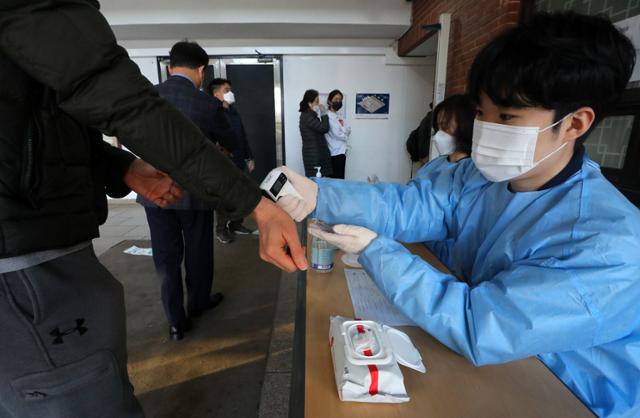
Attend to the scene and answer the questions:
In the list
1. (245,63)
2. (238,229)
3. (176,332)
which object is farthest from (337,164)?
(176,332)

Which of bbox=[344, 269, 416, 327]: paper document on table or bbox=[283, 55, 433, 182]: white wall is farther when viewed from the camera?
bbox=[283, 55, 433, 182]: white wall

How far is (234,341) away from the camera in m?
1.88

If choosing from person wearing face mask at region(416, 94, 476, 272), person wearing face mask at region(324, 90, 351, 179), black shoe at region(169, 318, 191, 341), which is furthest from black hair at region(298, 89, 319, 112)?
black shoe at region(169, 318, 191, 341)

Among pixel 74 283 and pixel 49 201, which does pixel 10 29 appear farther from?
pixel 74 283

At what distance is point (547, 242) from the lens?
0.66m

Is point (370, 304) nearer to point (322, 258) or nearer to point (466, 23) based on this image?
point (322, 258)

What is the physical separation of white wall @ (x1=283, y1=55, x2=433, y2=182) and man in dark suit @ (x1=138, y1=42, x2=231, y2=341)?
3182 mm

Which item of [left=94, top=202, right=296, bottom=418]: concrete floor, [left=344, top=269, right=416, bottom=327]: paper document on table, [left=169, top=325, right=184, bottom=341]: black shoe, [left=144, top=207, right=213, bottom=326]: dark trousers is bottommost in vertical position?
[left=94, top=202, right=296, bottom=418]: concrete floor

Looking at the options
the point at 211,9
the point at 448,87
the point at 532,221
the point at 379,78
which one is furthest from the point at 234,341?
the point at 379,78

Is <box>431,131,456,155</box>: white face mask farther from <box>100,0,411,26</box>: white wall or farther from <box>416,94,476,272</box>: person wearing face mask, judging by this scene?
<box>100,0,411,26</box>: white wall

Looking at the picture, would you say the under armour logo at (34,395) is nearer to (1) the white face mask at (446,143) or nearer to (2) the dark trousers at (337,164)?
(1) the white face mask at (446,143)

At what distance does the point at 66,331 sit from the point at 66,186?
258 millimetres

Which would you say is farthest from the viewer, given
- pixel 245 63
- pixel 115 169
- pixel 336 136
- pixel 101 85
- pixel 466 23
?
pixel 245 63

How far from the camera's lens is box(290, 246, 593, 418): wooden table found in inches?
23.8
